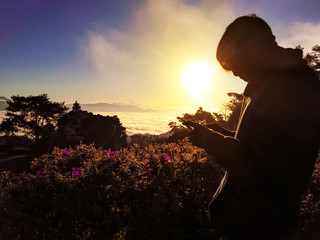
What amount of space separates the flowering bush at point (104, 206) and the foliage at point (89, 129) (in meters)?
26.9

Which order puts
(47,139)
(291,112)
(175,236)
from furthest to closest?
(47,139) → (175,236) → (291,112)

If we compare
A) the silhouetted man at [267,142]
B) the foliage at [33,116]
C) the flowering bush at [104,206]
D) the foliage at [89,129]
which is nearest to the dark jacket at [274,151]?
the silhouetted man at [267,142]

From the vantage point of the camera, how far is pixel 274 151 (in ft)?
2.97

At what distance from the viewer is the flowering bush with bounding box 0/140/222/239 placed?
2879 millimetres

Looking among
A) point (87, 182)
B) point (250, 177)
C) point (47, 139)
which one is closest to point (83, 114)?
point (47, 139)

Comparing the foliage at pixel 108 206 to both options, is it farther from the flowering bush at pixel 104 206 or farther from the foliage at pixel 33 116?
the foliage at pixel 33 116

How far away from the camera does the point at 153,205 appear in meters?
3.21

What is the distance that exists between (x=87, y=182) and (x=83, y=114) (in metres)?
31.1

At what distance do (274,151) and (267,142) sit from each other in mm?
53

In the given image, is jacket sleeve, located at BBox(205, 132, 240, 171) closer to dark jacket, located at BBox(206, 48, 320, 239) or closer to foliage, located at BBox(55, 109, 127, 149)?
dark jacket, located at BBox(206, 48, 320, 239)

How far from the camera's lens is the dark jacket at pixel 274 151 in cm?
90

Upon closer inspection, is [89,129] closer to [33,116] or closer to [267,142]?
[33,116]

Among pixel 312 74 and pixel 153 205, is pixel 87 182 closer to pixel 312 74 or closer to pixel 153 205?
pixel 153 205

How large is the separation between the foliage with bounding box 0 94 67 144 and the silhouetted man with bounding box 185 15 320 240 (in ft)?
111
